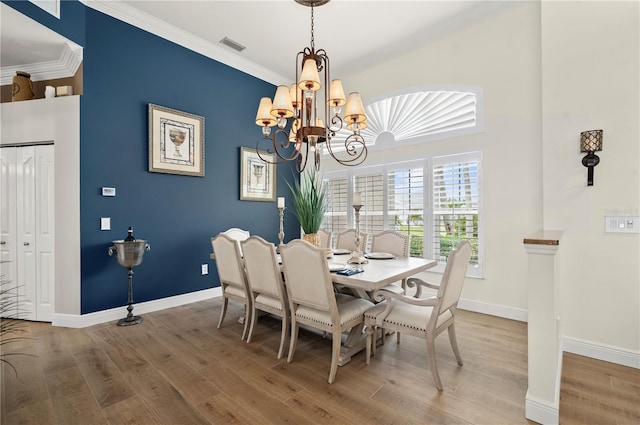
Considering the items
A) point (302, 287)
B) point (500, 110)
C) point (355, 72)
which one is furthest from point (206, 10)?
point (500, 110)

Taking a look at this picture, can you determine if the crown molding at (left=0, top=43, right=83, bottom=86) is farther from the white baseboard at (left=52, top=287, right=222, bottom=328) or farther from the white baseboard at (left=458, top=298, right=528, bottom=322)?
the white baseboard at (left=458, top=298, right=528, bottom=322)

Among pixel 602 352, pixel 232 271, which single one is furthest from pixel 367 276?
pixel 602 352

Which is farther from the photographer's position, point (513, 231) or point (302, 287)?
point (513, 231)

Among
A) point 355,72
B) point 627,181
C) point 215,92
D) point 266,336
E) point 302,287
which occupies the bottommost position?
point 266,336

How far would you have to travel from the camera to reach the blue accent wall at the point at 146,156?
127 inches

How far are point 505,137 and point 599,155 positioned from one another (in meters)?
0.98

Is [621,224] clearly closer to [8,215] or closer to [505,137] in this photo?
[505,137]

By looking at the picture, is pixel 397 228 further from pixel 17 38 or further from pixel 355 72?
pixel 17 38

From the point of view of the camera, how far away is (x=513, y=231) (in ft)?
10.8

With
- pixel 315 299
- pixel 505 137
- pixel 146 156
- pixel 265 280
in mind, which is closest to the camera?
pixel 315 299

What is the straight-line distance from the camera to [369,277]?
215 centimetres

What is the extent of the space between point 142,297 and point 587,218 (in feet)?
15.3

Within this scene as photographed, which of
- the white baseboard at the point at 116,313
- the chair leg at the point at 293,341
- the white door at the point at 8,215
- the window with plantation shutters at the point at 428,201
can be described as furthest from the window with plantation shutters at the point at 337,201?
the white door at the point at 8,215

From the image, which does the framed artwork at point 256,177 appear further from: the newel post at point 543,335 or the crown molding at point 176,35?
the newel post at point 543,335
